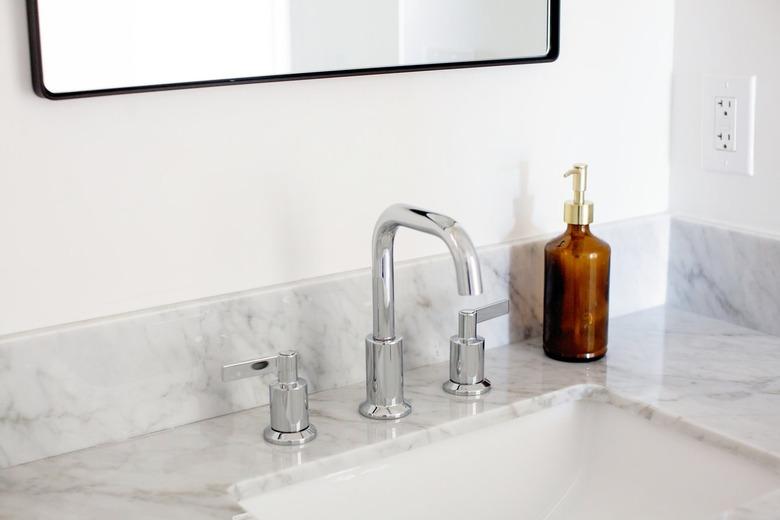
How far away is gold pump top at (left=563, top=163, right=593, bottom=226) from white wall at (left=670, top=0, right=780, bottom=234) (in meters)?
0.26

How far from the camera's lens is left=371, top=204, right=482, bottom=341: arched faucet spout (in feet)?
3.15

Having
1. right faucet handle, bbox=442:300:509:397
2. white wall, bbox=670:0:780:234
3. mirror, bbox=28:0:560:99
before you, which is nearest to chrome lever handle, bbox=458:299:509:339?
right faucet handle, bbox=442:300:509:397

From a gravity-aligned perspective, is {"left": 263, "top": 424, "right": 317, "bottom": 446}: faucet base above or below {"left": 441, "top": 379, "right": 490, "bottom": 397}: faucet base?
below

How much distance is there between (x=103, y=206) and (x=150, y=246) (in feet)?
0.21

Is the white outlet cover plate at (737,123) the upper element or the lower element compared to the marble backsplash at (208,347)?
upper

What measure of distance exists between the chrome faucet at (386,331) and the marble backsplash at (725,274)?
509 mm

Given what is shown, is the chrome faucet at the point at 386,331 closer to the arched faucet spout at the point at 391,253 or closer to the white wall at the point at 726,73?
the arched faucet spout at the point at 391,253

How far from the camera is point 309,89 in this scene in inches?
43.7

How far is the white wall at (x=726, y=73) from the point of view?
129 centimetres

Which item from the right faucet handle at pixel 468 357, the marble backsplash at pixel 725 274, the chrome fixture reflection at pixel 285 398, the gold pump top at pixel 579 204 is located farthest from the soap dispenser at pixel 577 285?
the chrome fixture reflection at pixel 285 398

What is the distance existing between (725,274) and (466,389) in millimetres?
440

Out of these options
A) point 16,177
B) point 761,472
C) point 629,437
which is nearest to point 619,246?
point 629,437

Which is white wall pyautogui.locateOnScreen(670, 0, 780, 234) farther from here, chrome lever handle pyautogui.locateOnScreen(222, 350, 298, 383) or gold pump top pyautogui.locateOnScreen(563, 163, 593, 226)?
chrome lever handle pyautogui.locateOnScreen(222, 350, 298, 383)

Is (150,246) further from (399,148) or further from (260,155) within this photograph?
(399,148)
